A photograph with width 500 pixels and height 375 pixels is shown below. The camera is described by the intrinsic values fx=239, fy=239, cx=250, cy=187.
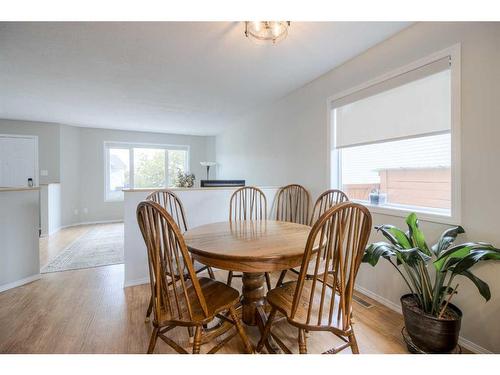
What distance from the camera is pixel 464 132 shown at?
1.55 meters

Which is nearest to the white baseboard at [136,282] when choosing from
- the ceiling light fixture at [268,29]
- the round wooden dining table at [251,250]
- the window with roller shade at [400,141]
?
the round wooden dining table at [251,250]

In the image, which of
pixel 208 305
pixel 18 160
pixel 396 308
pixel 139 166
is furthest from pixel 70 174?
pixel 396 308

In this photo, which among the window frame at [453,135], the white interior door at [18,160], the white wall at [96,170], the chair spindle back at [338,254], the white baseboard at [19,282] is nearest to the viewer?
the chair spindle back at [338,254]

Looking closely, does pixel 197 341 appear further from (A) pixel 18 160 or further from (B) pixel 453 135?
(A) pixel 18 160

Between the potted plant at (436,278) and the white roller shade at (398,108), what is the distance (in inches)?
31.3

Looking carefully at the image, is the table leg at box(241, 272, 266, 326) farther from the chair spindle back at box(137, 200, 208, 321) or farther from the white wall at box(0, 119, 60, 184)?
the white wall at box(0, 119, 60, 184)

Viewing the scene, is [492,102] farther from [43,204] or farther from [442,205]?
[43,204]

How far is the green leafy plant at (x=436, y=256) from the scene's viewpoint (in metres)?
1.27

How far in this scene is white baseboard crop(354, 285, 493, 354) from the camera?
148 cm

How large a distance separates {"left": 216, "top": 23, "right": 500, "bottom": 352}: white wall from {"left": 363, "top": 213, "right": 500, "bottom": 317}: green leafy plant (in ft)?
0.50

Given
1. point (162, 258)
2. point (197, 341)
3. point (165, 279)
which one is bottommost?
point (197, 341)

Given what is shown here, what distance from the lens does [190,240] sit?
148 cm

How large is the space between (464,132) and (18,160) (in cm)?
693

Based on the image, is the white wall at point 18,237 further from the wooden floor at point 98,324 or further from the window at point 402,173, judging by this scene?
the window at point 402,173
